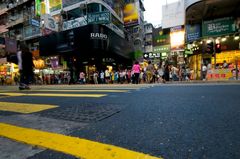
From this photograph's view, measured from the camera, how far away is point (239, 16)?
64.4 feet

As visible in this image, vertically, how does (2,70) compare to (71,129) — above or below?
above

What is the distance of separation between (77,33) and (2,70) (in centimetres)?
2082

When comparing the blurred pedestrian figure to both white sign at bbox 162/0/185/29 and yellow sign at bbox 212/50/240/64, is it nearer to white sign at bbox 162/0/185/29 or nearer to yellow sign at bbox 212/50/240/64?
yellow sign at bbox 212/50/240/64

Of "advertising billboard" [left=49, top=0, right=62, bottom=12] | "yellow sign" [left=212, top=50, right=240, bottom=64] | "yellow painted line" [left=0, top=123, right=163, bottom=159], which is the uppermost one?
A: "advertising billboard" [left=49, top=0, right=62, bottom=12]

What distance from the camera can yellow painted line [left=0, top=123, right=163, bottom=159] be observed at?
1571 millimetres

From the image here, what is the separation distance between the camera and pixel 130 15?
2912 cm

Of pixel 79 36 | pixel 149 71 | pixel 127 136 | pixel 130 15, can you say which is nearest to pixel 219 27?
pixel 149 71

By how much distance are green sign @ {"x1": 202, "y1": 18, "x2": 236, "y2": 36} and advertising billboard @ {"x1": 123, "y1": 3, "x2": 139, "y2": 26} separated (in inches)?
407

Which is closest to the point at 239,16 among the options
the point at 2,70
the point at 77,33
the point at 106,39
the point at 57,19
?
the point at 106,39

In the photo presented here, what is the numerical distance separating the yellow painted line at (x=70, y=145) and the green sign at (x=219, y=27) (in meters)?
21.8

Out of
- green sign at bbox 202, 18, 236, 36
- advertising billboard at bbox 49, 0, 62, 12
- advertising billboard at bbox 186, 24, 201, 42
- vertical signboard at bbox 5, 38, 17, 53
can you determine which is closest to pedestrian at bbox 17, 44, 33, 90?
advertising billboard at bbox 49, 0, 62, 12

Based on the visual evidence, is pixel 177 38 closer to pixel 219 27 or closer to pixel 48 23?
pixel 219 27

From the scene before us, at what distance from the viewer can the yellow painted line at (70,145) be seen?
5.16 feet

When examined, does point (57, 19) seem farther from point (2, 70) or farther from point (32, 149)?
point (32, 149)
